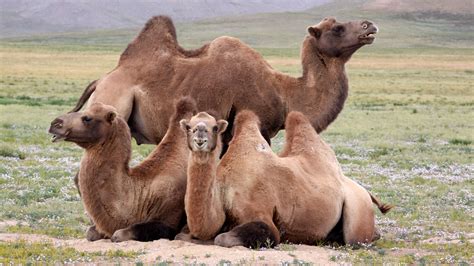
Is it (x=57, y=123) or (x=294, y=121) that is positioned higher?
(x=57, y=123)

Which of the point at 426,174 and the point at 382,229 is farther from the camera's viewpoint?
the point at 426,174

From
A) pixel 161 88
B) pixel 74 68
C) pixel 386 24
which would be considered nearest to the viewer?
pixel 161 88

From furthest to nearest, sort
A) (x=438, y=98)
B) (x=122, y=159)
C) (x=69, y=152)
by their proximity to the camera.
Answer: (x=438, y=98) → (x=69, y=152) → (x=122, y=159)

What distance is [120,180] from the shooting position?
8211 mm

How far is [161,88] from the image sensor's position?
10.2 meters

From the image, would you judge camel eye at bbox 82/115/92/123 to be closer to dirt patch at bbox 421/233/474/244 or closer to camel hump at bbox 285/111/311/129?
camel hump at bbox 285/111/311/129

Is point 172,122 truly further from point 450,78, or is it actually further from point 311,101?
point 450,78

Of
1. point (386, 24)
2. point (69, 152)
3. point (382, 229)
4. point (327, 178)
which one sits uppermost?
point (327, 178)

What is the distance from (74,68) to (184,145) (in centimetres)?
6382

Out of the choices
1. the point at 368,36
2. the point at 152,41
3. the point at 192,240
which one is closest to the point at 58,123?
the point at 192,240

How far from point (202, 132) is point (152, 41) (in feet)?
11.7

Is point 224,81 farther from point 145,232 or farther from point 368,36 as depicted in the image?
point 145,232

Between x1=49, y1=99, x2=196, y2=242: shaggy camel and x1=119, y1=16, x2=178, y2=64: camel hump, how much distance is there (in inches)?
83.1

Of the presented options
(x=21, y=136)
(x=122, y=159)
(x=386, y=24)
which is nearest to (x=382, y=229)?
(x=122, y=159)
